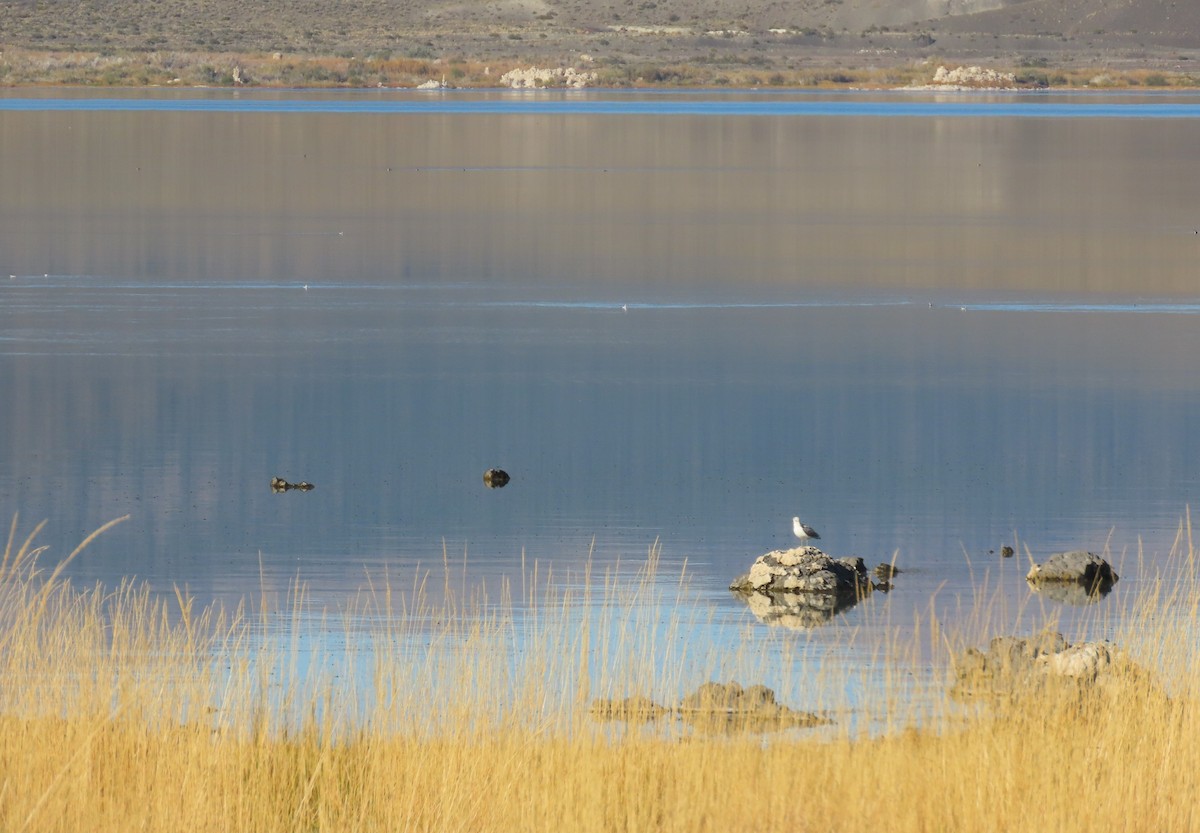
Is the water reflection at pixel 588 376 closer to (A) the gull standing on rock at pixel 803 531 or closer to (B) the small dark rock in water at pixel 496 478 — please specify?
(B) the small dark rock in water at pixel 496 478

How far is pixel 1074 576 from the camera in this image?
11.6 metres

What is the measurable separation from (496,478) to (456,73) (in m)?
123

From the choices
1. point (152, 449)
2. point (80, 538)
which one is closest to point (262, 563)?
point (80, 538)

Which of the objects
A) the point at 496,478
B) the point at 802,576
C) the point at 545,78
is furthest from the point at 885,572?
the point at 545,78

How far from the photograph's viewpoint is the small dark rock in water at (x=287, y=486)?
46.3 feet

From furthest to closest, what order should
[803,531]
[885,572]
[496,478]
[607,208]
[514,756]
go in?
1. [607,208]
2. [496,478]
3. [803,531]
4. [885,572]
5. [514,756]

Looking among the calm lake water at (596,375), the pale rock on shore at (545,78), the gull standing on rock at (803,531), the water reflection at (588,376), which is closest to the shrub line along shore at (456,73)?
the pale rock on shore at (545,78)

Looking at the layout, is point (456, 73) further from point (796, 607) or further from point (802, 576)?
point (796, 607)

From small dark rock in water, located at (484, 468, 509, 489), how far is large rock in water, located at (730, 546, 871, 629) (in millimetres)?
3083

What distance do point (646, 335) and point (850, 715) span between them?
12.9 metres

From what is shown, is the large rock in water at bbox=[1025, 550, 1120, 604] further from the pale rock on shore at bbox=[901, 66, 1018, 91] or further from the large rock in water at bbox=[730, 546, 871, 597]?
the pale rock on shore at bbox=[901, 66, 1018, 91]

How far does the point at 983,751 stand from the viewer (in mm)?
7504

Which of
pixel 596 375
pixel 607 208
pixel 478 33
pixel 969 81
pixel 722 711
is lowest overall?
pixel 969 81

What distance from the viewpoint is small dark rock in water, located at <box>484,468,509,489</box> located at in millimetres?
14289
